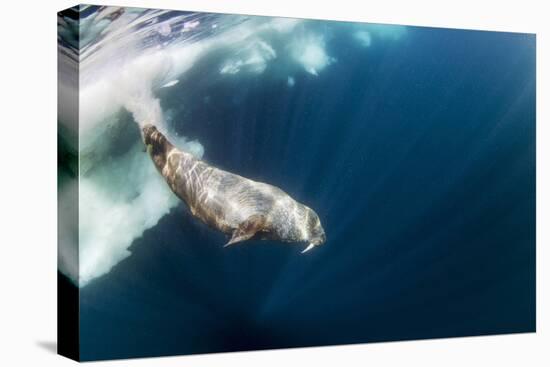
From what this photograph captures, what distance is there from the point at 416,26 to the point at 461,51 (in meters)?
0.62

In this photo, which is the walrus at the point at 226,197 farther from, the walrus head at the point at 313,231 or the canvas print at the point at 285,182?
the walrus head at the point at 313,231

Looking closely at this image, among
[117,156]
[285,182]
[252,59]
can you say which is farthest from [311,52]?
[117,156]

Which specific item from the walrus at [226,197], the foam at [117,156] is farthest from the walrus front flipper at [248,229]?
the foam at [117,156]

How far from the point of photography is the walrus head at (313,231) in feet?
35.8

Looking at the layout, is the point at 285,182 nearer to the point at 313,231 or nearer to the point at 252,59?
the point at 313,231

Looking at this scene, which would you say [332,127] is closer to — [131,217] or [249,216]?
[249,216]

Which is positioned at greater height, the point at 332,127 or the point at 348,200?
the point at 332,127

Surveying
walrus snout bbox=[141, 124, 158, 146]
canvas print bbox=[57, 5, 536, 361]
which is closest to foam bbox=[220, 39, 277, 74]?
canvas print bbox=[57, 5, 536, 361]

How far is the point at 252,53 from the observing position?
35.0ft

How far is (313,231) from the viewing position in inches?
431

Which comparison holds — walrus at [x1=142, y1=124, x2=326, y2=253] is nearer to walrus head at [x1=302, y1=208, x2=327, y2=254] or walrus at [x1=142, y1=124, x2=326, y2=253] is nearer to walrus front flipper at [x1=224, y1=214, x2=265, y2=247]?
walrus front flipper at [x1=224, y1=214, x2=265, y2=247]

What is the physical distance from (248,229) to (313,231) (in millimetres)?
746

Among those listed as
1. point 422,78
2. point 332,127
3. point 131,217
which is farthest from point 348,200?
point 131,217

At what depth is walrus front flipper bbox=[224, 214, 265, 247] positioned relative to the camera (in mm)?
10555
